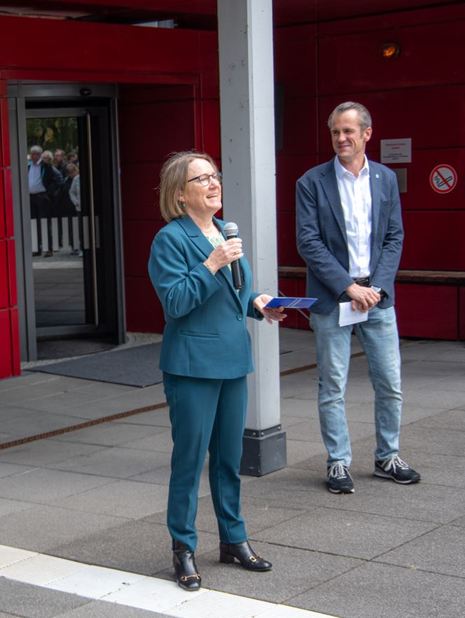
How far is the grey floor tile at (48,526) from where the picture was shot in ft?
18.4

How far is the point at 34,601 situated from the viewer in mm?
4805

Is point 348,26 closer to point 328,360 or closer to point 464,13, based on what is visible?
point 464,13

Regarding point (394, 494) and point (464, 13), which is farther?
point (464, 13)

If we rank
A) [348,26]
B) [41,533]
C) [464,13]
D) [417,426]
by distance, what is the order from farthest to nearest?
1. [348,26]
2. [464,13]
3. [417,426]
4. [41,533]

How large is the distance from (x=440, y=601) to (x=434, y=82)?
301 inches

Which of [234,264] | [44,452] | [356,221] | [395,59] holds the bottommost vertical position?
[44,452]

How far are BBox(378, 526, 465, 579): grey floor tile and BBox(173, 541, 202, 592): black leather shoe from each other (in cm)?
81

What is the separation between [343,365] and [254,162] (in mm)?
1171

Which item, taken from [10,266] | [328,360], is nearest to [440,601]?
[328,360]

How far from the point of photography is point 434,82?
37.5 ft

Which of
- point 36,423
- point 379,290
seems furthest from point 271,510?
point 36,423

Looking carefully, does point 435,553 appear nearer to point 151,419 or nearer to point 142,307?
point 151,419

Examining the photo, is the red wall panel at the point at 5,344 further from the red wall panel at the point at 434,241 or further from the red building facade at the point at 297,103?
the red wall panel at the point at 434,241

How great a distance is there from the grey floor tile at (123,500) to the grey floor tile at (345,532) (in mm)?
767
